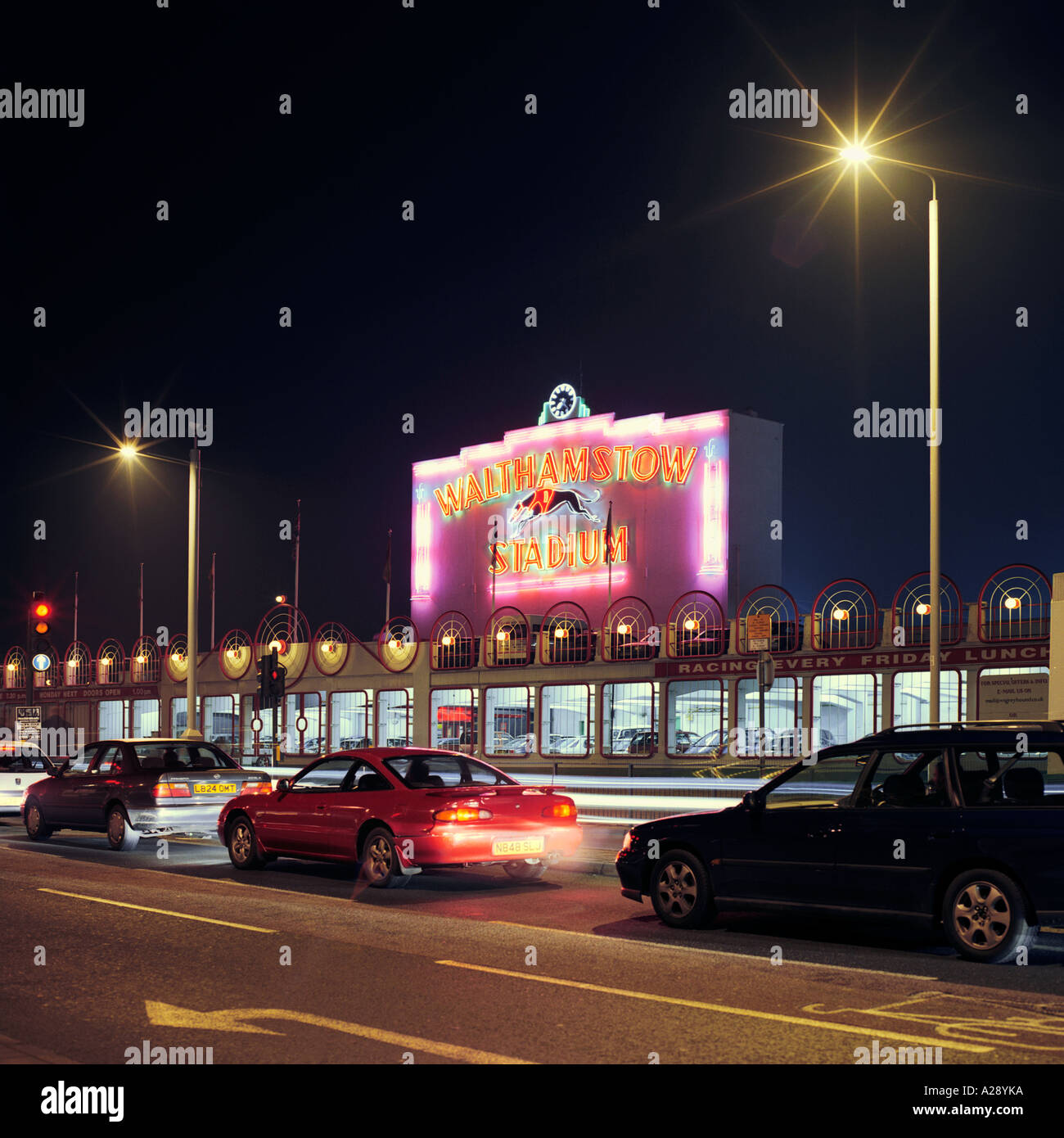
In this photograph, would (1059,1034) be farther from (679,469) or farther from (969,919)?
(679,469)

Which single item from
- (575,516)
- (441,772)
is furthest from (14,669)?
(441,772)

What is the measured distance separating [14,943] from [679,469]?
4401 cm

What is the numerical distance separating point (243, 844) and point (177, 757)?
3.79 metres

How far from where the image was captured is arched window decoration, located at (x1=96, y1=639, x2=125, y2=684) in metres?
69.2

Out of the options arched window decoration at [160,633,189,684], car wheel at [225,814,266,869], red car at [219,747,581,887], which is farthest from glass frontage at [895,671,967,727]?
arched window decoration at [160,633,189,684]

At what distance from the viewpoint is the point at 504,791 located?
1427 centimetres

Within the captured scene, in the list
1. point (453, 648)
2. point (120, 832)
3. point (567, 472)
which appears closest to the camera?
point (120, 832)

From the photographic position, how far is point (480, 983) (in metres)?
8.79

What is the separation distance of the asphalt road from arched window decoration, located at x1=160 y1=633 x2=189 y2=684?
51.5 m

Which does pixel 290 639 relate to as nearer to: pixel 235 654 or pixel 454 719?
pixel 235 654

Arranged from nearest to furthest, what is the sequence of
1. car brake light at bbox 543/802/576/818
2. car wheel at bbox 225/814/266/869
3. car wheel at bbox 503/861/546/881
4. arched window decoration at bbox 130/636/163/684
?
car brake light at bbox 543/802/576/818 < car wheel at bbox 503/861/546/881 < car wheel at bbox 225/814/266/869 < arched window decoration at bbox 130/636/163/684

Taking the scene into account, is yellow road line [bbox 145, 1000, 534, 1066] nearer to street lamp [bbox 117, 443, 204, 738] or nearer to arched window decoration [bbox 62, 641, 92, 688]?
street lamp [bbox 117, 443, 204, 738]

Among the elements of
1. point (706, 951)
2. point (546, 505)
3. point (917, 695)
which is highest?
point (546, 505)
